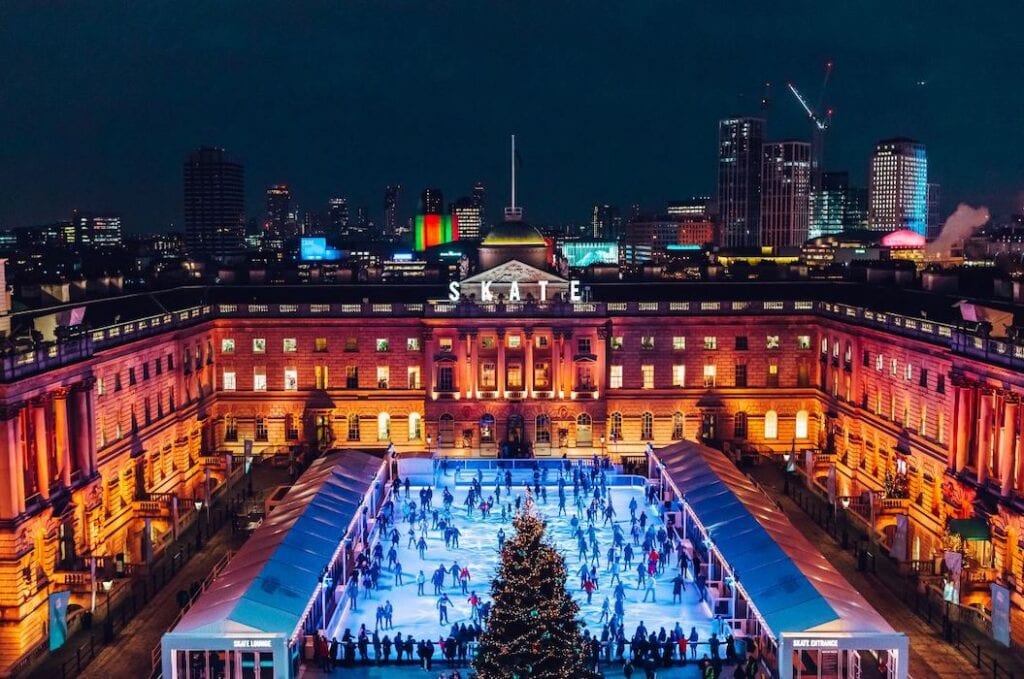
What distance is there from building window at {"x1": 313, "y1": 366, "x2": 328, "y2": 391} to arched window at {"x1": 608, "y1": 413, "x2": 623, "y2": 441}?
2411 cm

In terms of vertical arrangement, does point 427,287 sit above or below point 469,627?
above

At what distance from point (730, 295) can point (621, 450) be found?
56.0 ft

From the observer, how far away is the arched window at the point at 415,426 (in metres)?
91.9

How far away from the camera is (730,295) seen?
3780 inches

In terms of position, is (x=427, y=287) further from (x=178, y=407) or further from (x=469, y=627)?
(x=469, y=627)

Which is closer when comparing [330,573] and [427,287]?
[330,573]

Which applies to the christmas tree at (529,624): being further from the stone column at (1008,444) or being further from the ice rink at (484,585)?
the stone column at (1008,444)

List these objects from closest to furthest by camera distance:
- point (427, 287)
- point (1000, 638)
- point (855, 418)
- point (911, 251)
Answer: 1. point (1000, 638)
2. point (855, 418)
3. point (427, 287)
4. point (911, 251)

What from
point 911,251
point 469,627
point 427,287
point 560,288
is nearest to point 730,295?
point 560,288

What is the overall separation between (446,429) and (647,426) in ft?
55.3

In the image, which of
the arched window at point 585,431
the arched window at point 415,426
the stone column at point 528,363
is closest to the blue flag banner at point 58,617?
the arched window at point 415,426

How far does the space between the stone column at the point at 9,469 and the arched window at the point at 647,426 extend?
5191 cm

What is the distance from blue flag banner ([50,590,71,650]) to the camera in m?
50.4

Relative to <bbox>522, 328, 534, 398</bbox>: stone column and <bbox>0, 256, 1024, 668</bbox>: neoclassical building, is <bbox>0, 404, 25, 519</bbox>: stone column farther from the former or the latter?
<bbox>522, 328, 534, 398</bbox>: stone column
